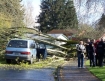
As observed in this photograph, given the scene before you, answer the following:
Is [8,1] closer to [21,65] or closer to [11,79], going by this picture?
[21,65]

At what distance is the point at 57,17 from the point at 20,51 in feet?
168

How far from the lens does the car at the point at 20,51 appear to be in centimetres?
2180

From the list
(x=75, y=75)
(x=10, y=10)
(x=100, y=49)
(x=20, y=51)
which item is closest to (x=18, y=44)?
(x=20, y=51)

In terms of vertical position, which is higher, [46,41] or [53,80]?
[46,41]

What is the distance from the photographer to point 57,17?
238 feet

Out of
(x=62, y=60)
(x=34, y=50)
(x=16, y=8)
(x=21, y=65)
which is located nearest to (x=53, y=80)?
(x=21, y=65)

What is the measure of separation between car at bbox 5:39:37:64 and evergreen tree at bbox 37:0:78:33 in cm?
4870

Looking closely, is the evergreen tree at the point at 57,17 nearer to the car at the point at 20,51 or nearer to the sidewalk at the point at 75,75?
the car at the point at 20,51

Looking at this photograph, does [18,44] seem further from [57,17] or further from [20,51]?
[57,17]

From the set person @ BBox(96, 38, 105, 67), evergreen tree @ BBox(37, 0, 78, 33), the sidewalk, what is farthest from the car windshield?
evergreen tree @ BBox(37, 0, 78, 33)

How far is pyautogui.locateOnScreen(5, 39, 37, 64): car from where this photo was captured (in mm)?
21797

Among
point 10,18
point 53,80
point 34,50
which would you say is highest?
point 10,18

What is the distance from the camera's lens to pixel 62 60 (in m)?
26.7

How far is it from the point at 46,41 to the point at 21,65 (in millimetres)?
6266
